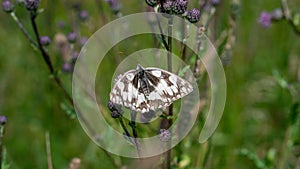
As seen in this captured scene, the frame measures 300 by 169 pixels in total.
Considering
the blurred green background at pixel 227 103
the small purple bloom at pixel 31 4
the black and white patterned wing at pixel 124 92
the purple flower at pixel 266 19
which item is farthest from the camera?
the blurred green background at pixel 227 103

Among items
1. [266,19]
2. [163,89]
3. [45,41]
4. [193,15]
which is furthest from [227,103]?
[163,89]

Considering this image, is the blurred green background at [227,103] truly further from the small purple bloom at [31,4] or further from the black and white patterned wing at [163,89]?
the black and white patterned wing at [163,89]

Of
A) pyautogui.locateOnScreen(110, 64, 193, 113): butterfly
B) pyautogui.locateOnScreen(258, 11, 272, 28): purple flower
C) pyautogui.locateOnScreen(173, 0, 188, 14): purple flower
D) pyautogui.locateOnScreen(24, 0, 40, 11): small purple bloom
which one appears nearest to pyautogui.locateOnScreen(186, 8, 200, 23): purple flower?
pyautogui.locateOnScreen(173, 0, 188, 14): purple flower

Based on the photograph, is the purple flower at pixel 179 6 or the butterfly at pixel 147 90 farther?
the purple flower at pixel 179 6

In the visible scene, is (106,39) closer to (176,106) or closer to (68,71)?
(68,71)

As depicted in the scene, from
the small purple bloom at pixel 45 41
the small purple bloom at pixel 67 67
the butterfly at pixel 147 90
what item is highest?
the butterfly at pixel 147 90

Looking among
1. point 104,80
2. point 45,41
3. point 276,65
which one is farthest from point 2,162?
point 276,65

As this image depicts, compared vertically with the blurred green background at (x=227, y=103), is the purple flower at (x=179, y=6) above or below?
above

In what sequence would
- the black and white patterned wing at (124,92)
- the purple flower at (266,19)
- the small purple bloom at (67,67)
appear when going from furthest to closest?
1. the purple flower at (266,19)
2. the small purple bloom at (67,67)
3. the black and white patterned wing at (124,92)

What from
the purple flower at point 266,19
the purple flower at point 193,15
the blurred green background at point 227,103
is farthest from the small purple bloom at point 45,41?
the purple flower at point 266,19
